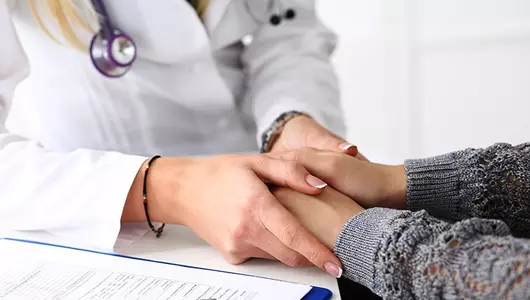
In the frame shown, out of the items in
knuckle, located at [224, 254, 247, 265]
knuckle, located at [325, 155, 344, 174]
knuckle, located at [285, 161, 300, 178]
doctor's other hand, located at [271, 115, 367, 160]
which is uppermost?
knuckle, located at [285, 161, 300, 178]

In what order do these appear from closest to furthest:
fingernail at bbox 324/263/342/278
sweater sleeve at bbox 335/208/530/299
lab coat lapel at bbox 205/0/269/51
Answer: sweater sleeve at bbox 335/208/530/299 → fingernail at bbox 324/263/342/278 → lab coat lapel at bbox 205/0/269/51

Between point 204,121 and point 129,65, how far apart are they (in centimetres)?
17

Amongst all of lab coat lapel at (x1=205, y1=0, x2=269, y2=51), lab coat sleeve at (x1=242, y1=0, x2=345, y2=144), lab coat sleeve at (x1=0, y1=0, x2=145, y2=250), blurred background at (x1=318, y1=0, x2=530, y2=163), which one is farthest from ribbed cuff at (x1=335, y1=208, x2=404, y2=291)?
blurred background at (x1=318, y1=0, x2=530, y2=163)

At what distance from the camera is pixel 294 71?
0.95m

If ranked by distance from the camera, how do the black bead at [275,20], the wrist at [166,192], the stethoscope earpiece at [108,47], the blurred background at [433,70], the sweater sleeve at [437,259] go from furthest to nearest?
the blurred background at [433,70] < the black bead at [275,20] < the stethoscope earpiece at [108,47] < the wrist at [166,192] < the sweater sleeve at [437,259]

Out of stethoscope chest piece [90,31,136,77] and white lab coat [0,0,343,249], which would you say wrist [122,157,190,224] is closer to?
white lab coat [0,0,343,249]

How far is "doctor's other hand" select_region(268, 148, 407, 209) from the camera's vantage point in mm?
610

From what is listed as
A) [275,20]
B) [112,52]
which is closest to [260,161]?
[112,52]

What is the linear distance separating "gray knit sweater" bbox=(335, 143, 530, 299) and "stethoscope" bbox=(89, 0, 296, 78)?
1.32 ft

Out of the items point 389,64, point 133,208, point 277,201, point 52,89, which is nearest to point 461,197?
Answer: point 277,201

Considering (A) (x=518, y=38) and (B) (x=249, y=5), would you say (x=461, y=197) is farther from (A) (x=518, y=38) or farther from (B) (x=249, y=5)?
(A) (x=518, y=38)

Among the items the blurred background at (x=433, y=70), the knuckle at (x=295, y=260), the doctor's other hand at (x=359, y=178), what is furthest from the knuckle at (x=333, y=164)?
the blurred background at (x=433, y=70)

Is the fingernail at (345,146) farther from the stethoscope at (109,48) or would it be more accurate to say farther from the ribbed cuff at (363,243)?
the stethoscope at (109,48)

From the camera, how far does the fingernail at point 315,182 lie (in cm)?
59
